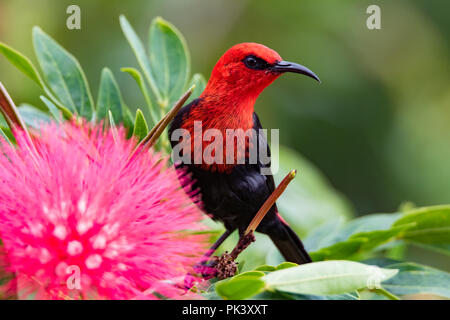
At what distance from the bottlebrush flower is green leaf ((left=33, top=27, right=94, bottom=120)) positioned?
0.88 feet

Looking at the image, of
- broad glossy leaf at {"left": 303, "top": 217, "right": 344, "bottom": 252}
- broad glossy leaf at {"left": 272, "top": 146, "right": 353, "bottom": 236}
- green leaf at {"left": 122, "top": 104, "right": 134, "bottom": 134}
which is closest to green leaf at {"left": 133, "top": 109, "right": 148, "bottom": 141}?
green leaf at {"left": 122, "top": 104, "right": 134, "bottom": 134}

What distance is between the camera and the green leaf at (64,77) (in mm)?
1098

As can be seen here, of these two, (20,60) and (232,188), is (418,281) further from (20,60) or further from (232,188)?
(20,60)

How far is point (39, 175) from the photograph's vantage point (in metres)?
0.75

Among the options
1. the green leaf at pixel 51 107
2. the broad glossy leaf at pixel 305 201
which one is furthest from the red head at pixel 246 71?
the broad glossy leaf at pixel 305 201

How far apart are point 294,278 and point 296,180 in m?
1.31

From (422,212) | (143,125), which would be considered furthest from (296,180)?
(143,125)

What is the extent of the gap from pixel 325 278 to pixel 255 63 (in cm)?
41

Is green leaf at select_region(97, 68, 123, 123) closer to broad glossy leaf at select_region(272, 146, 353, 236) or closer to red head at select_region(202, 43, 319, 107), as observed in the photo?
red head at select_region(202, 43, 319, 107)

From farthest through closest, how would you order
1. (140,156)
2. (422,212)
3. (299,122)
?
1. (299,122)
2. (422,212)
3. (140,156)

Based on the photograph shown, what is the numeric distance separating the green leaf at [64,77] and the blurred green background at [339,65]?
5.67ft

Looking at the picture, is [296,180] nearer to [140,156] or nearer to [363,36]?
[140,156]

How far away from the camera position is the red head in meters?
0.97

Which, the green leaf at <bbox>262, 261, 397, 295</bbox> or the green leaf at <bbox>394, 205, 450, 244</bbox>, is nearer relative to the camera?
the green leaf at <bbox>262, 261, 397, 295</bbox>
